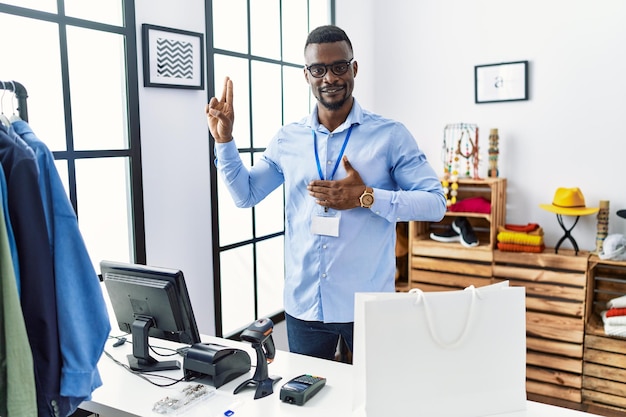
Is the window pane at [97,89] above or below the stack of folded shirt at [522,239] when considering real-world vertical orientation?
above

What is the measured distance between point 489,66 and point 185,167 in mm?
2252

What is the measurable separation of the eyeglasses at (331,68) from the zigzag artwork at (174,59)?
0.79 m

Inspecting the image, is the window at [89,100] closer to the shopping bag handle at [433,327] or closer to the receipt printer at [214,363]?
the receipt printer at [214,363]

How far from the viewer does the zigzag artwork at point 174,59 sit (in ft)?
7.87

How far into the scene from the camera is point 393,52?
4.09 meters

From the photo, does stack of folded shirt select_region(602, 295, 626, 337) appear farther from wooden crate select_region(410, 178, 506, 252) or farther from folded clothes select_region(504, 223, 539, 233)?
wooden crate select_region(410, 178, 506, 252)

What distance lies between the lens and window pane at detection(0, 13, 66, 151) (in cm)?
196

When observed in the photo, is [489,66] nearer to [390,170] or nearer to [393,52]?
[393,52]

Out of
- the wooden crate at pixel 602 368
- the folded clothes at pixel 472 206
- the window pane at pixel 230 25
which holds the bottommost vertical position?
the wooden crate at pixel 602 368

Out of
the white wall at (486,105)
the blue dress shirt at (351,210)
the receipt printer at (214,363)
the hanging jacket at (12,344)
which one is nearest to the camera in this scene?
the hanging jacket at (12,344)

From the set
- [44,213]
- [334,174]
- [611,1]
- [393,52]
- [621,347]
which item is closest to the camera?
[44,213]

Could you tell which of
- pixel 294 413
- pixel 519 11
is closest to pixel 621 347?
pixel 519 11

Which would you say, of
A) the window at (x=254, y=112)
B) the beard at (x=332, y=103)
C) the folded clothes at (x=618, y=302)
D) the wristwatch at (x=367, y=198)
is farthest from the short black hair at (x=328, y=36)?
the folded clothes at (x=618, y=302)

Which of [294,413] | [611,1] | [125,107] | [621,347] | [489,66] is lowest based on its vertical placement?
Result: [621,347]
